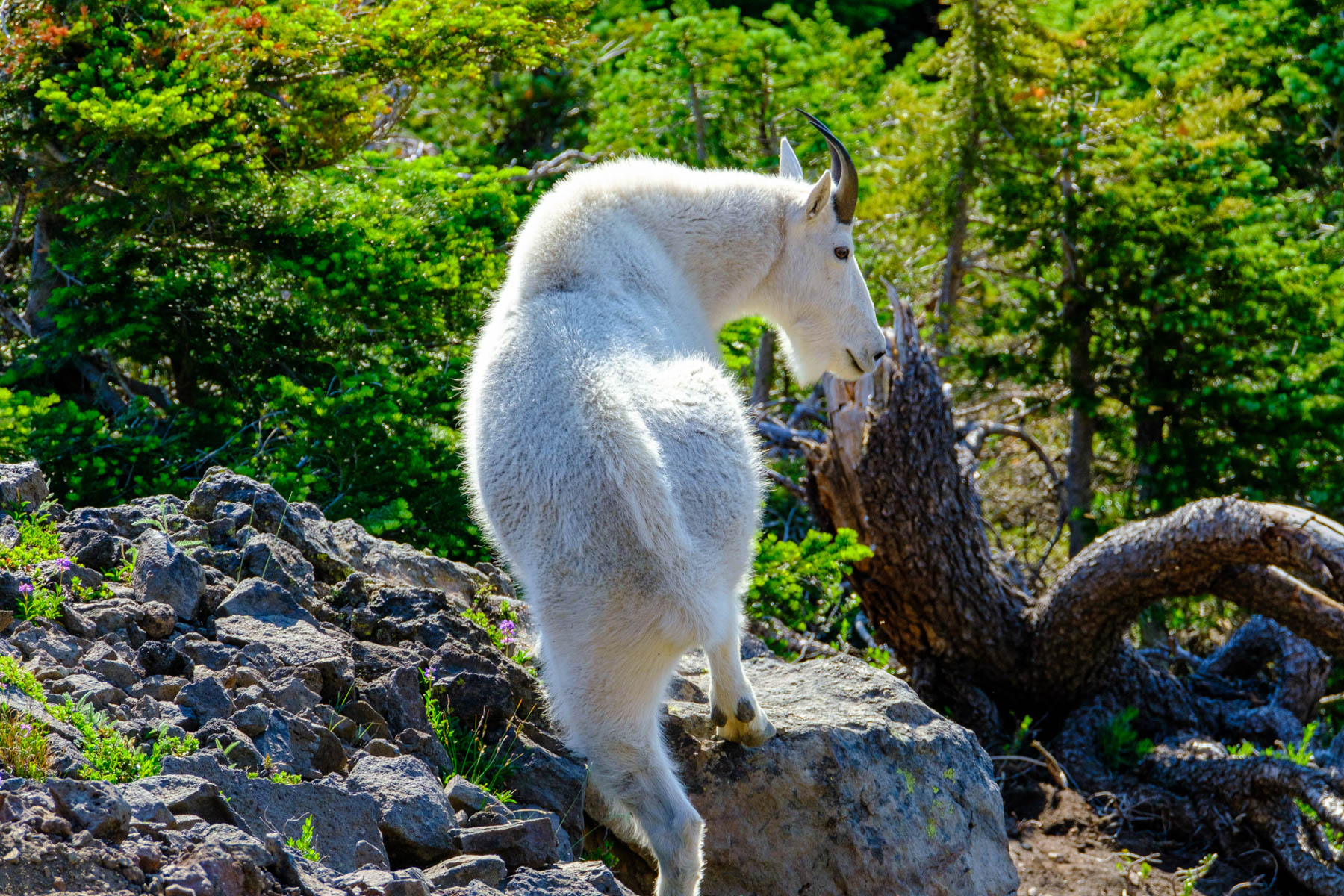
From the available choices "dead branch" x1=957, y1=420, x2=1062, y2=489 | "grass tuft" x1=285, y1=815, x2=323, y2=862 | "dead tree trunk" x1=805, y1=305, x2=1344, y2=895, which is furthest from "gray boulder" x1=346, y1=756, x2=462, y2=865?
"dead branch" x1=957, y1=420, x2=1062, y2=489

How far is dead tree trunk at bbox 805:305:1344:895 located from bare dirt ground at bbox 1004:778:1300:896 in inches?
7.3

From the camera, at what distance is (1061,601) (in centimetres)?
746

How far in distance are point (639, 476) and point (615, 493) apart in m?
0.09

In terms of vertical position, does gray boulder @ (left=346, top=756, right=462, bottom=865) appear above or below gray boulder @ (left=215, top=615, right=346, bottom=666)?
below

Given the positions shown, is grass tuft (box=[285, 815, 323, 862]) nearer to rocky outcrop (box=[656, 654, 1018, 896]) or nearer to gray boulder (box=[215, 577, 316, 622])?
gray boulder (box=[215, 577, 316, 622])

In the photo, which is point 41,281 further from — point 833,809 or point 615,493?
point 833,809

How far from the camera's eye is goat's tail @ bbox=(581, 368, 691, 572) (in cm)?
347

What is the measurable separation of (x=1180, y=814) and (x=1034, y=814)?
0.85 metres

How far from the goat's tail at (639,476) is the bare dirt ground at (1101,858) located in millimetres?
3639

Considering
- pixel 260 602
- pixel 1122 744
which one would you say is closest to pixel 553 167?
pixel 260 602

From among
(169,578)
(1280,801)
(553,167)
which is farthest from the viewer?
(553,167)

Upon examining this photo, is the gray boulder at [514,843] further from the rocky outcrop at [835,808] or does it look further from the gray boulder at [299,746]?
the rocky outcrop at [835,808]

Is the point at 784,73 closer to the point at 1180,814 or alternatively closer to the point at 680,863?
the point at 1180,814

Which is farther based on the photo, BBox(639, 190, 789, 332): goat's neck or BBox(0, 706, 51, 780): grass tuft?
BBox(639, 190, 789, 332): goat's neck
